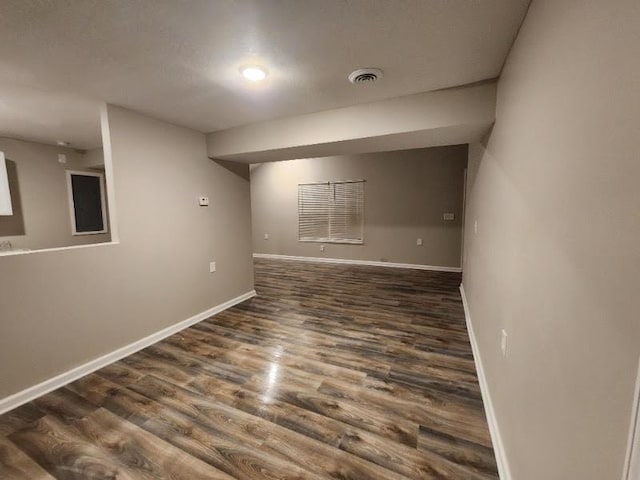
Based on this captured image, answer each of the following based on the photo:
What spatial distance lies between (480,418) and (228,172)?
3579 mm

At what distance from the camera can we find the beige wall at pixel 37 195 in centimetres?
357

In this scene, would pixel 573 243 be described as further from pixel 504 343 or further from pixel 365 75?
pixel 365 75

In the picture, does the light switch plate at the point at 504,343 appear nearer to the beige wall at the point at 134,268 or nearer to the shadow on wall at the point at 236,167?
the beige wall at the point at 134,268

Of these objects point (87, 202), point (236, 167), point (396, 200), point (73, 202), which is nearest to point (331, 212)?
point (396, 200)

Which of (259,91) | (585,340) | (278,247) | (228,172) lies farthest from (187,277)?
(278,247)

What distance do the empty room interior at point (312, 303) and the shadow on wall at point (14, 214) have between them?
3 cm

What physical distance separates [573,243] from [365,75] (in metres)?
1.69

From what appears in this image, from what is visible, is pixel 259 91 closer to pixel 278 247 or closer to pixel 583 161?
pixel 583 161

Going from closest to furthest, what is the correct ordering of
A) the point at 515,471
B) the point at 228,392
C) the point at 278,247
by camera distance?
the point at 515,471, the point at 228,392, the point at 278,247

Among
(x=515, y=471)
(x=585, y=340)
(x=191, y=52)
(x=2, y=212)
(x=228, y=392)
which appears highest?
(x=191, y=52)

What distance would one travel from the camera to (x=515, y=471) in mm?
1181

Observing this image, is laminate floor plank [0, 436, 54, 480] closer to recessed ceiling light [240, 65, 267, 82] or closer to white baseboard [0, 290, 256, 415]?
white baseboard [0, 290, 256, 415]

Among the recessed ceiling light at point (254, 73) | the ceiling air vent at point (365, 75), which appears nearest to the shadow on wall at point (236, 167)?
the recessed ceiling light at point (254, 73)

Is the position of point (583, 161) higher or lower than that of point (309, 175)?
lower
